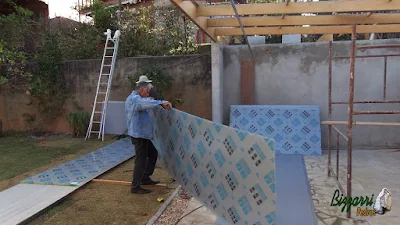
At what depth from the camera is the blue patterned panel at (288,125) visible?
604cm

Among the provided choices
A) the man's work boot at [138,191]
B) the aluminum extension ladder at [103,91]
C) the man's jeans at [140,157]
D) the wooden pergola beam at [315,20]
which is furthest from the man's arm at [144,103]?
the aluminum extension ladder at [103,91]

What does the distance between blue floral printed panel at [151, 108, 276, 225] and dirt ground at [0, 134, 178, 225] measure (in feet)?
1.61

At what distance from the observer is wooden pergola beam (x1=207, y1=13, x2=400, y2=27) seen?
14.8ft

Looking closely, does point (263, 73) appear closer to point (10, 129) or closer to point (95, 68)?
point (95, 68)

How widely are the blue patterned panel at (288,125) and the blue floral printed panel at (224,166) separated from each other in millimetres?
2579

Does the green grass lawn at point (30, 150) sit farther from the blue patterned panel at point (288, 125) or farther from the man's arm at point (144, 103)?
the blue patterned panel at point (288, 125)

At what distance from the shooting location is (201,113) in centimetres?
727

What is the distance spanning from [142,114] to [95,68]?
4.58m

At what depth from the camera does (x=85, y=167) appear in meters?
5.28

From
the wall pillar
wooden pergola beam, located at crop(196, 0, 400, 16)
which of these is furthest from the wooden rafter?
the wall pillar

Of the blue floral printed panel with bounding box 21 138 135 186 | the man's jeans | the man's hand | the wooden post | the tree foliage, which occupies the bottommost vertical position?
the blue floral printed panel with bounding box 21 138 135 186

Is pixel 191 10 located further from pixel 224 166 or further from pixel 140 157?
pixel 224 166

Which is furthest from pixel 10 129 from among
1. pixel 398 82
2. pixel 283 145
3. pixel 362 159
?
pixel 398 82

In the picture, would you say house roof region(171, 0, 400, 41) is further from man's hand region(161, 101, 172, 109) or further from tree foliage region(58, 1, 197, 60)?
tree foliage region(58, 1, 197, 60)
